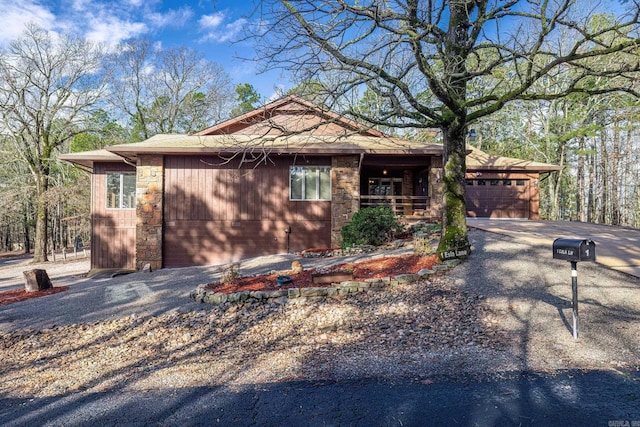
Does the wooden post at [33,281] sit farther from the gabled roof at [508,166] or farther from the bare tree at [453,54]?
the gabled roof at [508,166]

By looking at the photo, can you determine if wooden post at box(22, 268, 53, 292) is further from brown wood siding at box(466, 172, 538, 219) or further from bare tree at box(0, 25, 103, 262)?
brown wood siding at box(466, 172, 538, 219)

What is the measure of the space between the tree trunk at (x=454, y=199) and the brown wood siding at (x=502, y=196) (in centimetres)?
Answer: 993

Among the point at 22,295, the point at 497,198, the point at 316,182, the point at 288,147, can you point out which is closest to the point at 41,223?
the point at 22,295

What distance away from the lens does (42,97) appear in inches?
680

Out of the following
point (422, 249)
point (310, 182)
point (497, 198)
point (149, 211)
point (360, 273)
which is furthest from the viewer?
point (497, 198)

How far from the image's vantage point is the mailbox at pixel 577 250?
3.47 meters

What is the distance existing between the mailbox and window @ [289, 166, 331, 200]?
27.5 feet

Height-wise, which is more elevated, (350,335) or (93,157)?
(93,157)

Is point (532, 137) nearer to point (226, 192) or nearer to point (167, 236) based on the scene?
point (226, 192)

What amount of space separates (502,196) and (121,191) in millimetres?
15704

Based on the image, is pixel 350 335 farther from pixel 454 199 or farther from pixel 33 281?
pixel 33 281

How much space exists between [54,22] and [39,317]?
1792cm

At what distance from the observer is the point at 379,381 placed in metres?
2.98

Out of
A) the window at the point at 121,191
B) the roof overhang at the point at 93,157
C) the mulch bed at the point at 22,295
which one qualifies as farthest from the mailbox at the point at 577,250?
the window at the point at 121,191
